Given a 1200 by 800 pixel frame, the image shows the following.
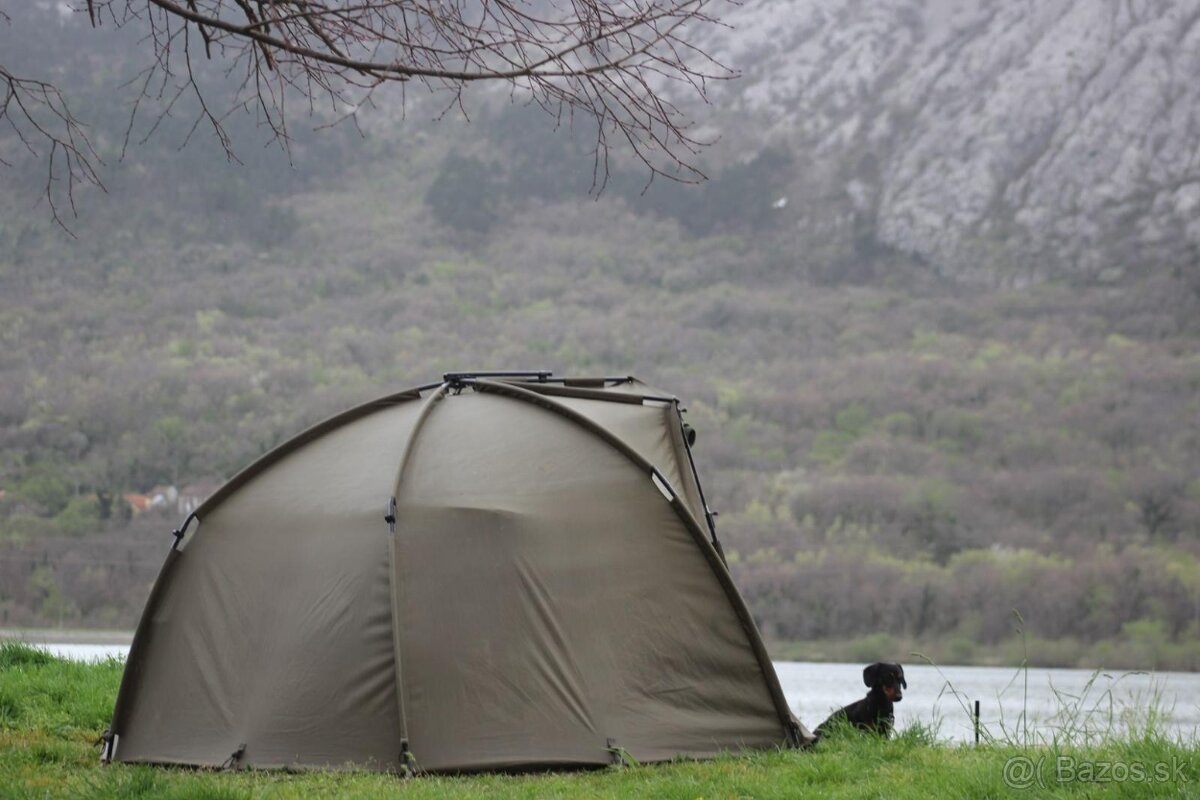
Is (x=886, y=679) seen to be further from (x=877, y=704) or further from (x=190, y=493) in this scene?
(x=190, y=493)

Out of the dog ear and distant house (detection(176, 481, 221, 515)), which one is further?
distant house (detection(176, 481, 221, 515))

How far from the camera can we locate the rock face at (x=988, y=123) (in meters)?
72.8

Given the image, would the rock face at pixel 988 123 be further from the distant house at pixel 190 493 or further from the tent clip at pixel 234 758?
the tent clip at pixel 234 758

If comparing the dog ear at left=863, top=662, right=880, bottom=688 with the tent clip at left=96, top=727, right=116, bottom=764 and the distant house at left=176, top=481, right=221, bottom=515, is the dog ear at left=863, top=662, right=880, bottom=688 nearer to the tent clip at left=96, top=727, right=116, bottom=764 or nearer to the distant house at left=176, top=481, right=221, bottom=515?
the tent clip at left=96, top=727, right=116, bottom=764

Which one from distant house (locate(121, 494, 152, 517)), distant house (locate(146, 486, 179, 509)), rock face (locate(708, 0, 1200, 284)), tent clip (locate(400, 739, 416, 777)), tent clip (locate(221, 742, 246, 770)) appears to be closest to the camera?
tent clip (locate(400, 739, 416, 777))

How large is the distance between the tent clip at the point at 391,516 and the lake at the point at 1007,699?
2.65m

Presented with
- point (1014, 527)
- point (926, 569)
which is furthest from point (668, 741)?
point (1014, 527)

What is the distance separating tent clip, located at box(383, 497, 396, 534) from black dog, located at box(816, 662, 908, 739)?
2.39m

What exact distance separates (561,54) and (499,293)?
72.3 m

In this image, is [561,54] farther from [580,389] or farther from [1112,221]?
[1112,221]

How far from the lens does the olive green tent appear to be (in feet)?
22.5

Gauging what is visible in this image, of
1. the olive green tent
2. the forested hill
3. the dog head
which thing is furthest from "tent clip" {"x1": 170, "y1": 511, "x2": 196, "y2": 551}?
the forested hill

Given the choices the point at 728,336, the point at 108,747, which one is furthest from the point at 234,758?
the point at 728,336

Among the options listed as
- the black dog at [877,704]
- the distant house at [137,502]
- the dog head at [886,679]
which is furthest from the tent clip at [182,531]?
the distant house at [137,502]
